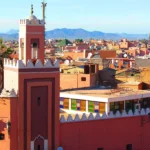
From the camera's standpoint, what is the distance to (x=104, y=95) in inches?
1199

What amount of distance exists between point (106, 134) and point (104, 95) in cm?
277

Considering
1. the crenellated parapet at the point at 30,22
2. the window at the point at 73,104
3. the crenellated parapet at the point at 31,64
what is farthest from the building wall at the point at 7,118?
the window at the point at 73,104

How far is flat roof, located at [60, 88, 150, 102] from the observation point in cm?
2945

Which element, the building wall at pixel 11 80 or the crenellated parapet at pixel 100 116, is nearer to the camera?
the building wall at pixel 11 80

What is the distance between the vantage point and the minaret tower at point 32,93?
83.6ft

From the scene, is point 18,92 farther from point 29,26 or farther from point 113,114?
point 113,114

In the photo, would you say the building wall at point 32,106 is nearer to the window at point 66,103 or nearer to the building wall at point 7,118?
the building wall at point 7,118

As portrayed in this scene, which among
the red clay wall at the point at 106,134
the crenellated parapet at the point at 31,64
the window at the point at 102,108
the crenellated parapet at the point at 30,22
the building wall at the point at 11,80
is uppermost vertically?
the crenellated parapet at the point at 30,22

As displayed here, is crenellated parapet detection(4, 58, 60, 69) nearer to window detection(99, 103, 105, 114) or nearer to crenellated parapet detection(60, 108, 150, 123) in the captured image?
crenellated parapet detection(60, 108, 150, 123)

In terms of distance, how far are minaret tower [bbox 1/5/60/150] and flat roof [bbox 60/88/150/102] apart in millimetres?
3946

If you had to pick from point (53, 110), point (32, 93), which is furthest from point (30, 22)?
point (53, 110)

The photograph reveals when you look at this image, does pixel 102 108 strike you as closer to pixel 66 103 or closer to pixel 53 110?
pixel 66 103

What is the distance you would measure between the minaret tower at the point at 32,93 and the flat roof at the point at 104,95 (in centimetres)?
395

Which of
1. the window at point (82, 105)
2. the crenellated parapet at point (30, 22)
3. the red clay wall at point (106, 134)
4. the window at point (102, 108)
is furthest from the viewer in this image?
the window at point (82, 105)
